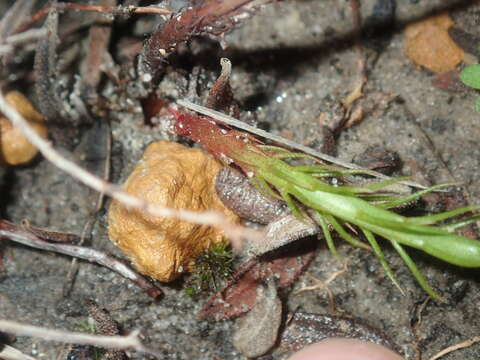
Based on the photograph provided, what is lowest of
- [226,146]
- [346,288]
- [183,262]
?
[346,288]

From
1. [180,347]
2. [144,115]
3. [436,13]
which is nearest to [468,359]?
[180,347]

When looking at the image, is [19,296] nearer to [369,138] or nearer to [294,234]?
[294,234]

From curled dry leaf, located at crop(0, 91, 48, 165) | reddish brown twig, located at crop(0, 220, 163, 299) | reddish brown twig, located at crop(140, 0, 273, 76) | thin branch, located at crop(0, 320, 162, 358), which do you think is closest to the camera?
thin branch, located at crop(0, 320, 162, 358)

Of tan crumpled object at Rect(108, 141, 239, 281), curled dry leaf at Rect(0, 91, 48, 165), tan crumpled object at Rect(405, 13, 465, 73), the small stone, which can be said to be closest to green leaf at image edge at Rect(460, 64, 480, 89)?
tan crumpled object at Rect(405, 13, 465, 73)

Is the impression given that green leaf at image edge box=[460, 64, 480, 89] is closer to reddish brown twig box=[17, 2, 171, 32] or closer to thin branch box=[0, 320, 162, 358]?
reddish brown twig box=[17, 2, 171, 32]

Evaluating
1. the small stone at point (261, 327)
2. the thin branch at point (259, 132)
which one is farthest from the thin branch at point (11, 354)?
the thin branch at point (259, 132)

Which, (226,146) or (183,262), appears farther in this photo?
(183,262)
